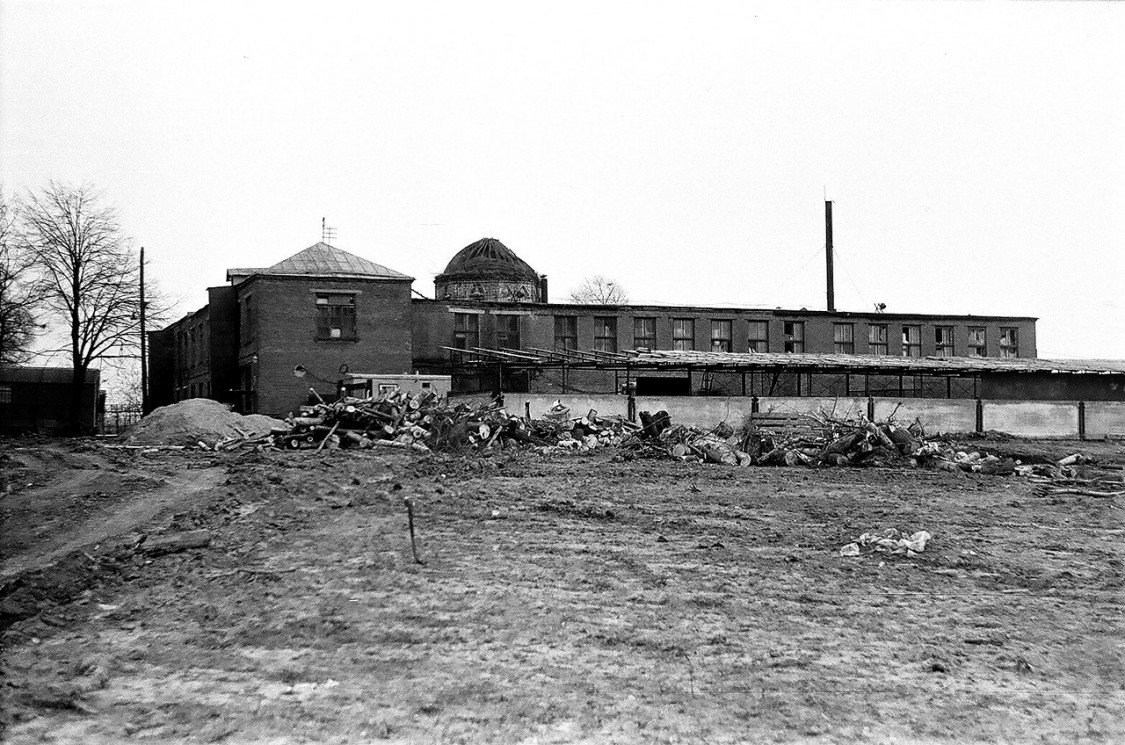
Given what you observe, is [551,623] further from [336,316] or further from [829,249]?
[829,249]

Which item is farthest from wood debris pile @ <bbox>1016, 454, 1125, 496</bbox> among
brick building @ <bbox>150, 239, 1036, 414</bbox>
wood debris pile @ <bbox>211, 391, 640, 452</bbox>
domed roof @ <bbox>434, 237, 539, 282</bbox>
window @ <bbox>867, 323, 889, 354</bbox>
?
domed roof @ <bbox>434, 237, 539, 282</bbox>

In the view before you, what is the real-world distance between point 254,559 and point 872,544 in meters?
6.67

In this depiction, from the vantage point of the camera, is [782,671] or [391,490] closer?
[782,671]

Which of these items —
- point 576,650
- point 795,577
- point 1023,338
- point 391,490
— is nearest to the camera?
point 576,650

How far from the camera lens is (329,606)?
25.0 ft

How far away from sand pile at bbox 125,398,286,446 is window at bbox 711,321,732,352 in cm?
2299

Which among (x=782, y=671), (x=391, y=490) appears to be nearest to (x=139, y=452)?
(x=391, y=490)

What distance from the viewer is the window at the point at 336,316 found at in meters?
36.5

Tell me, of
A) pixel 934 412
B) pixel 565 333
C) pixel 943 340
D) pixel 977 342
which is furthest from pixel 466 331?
pixel 977 342

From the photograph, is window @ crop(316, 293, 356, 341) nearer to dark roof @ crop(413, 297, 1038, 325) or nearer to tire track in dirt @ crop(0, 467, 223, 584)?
dark roof @ crop(413, 297, 1038, 325)

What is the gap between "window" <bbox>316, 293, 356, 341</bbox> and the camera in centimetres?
3653

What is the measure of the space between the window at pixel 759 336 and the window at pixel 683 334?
3126 millimetres

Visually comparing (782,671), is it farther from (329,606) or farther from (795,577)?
(329,606)

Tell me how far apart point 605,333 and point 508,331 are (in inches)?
185
